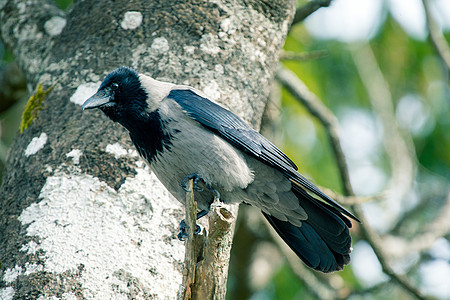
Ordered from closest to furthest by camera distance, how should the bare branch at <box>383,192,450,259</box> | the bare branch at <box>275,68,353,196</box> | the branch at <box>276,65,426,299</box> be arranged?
the branch at <box>276,65,426,299</box> → the bare branch at <box>275,68,353,196</box> → the bare branch at <box>383,192,450,259</box>

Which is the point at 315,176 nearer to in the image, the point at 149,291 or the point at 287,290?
the point at 287,290

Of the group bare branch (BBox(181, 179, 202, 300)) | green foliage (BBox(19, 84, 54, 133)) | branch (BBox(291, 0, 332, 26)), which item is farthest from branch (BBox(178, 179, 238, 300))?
branch (BBox(291, 0, 332, 26))

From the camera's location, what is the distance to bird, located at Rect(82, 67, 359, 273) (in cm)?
292

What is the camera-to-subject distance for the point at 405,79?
28.4 ft

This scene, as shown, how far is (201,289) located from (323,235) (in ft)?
4.11

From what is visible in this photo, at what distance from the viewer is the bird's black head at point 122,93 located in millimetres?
3002

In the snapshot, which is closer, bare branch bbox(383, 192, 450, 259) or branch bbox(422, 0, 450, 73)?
branch bbox(422, 0, 450, 73)

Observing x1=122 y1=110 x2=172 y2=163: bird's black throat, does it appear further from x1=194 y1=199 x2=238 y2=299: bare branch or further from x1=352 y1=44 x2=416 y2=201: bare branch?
x1=352 y1=44 x2=416 y2=201: bare branch

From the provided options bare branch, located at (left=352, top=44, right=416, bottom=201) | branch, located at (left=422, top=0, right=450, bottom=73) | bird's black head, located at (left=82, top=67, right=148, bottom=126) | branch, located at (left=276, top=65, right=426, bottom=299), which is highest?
bird's black head, located at (left=82, top=67, right=148, bottom=126)

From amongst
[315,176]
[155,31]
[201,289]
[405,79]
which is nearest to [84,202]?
[201,289]

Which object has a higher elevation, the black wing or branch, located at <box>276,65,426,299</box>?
the black wing

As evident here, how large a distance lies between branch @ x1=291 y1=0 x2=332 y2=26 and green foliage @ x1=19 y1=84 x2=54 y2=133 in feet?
6.66

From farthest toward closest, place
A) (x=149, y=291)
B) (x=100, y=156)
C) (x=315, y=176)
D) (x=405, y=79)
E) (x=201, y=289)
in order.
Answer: (x=405, y=79) → (x=315, y=176) → (x=100, y=156) → (x=149, y=291) → (x=201, y=289)

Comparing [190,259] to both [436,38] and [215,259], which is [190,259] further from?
[436,38]
